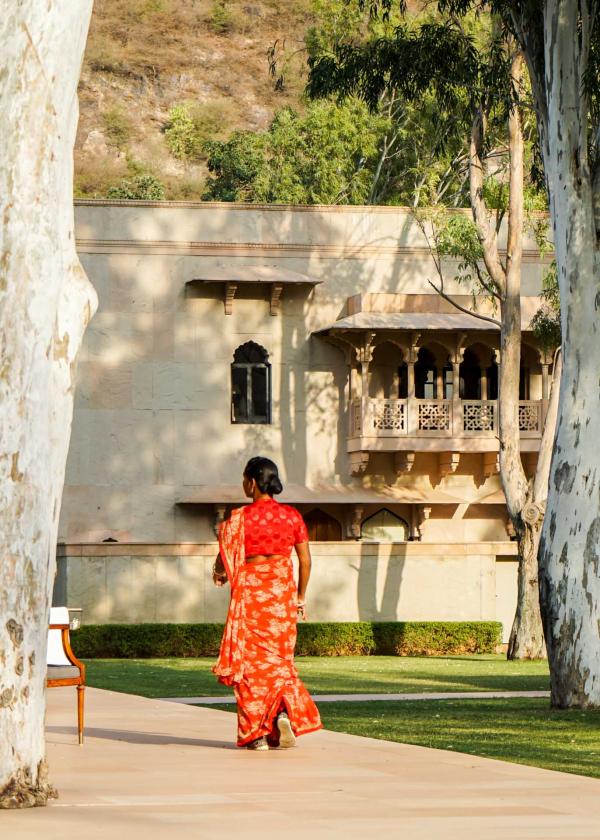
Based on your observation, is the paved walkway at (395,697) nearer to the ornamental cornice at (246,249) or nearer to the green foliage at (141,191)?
the ornamental cornice at (246,249)

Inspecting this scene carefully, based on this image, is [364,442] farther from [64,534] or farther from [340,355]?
[64,534]

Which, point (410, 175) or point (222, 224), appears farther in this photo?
point (410, 175)

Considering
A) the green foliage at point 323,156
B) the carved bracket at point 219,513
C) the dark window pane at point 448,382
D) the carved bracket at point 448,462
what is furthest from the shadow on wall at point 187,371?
the green foliage at point 323,156

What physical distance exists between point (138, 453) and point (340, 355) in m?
5.14

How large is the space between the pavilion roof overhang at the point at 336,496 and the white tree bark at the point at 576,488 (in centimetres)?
2079

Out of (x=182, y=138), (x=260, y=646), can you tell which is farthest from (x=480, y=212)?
(x=182, y=138)

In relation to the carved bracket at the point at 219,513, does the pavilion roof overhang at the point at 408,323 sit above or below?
above

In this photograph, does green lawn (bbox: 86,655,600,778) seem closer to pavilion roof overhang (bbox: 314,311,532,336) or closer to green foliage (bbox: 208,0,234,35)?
pavilion roof overhang (bbox: 314,311,532,336)

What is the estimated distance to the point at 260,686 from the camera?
11.6 metres

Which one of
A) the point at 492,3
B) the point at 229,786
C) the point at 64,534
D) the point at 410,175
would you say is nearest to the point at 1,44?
the point at 229,786

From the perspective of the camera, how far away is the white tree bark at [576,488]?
1670 centimetres

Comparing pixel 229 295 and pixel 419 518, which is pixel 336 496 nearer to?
pixel 419 518

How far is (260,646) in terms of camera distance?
11.7 metres

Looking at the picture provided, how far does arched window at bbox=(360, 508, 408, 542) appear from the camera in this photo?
3962 cm
